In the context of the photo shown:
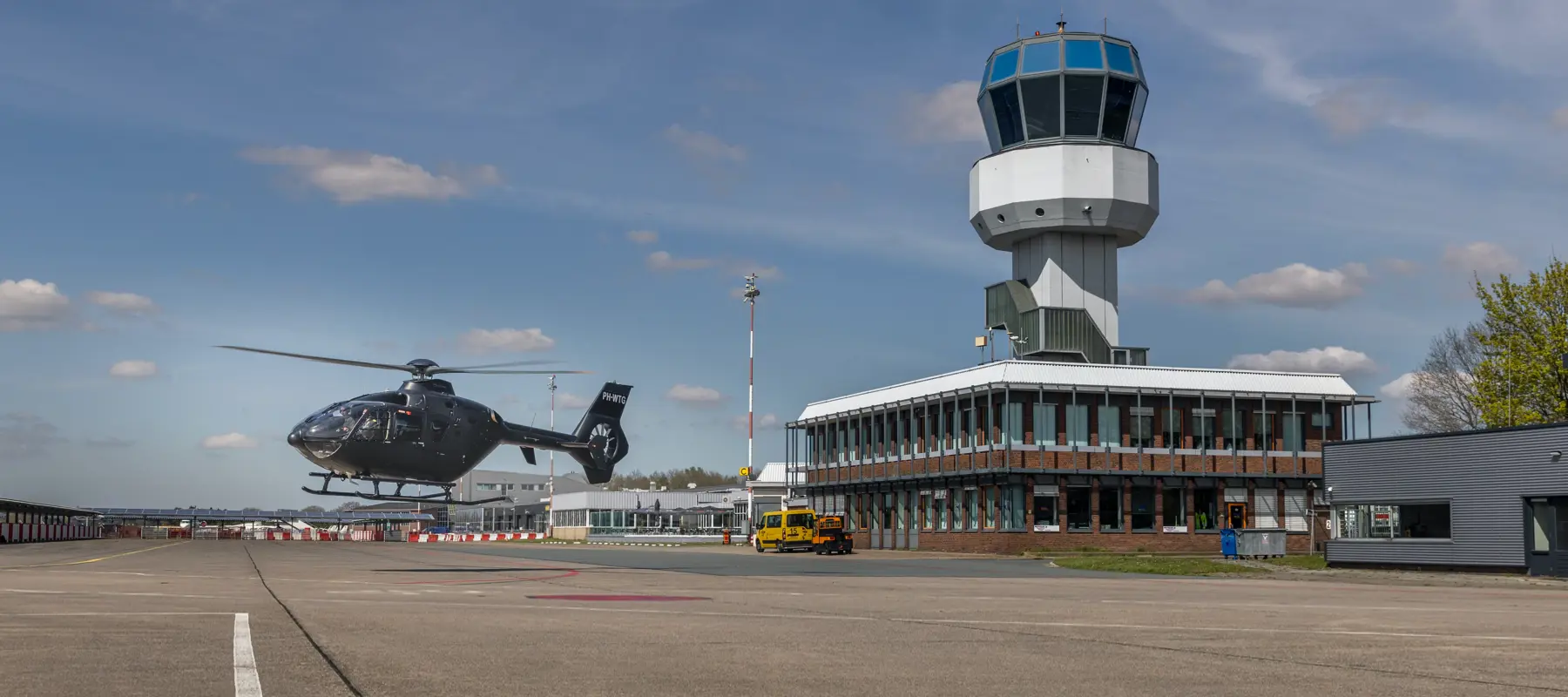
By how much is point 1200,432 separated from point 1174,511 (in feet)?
12.9

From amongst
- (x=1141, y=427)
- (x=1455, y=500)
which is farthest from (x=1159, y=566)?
(x=1141, y=427)

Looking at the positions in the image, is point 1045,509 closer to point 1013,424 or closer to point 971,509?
point 971,509

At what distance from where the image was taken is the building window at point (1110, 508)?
6281 centimetres

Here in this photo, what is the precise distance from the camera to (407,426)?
39.5 meters

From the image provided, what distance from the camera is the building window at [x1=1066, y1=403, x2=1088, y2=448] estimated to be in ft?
206

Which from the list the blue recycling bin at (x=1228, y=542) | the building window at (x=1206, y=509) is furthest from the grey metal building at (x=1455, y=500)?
the building window at (x=1206, y=509)

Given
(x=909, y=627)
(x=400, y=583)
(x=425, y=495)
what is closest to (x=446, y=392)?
(x=425, y=495)

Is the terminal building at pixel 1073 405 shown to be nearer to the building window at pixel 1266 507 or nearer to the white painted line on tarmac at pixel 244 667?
the building window at pixel 1266 507

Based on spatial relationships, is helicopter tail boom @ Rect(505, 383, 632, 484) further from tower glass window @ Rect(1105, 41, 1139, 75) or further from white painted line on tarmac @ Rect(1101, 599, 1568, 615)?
white painted line on tarmac @ Rect(1101, 599, 1568, 615)

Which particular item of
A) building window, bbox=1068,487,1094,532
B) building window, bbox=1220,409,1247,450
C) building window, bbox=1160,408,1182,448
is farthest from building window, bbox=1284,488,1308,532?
building window, bbox=1068,487,1094,532

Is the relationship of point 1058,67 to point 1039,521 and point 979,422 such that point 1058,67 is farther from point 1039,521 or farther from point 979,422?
point 1039,521

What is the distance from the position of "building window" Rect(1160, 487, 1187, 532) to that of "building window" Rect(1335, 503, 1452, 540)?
681 inches

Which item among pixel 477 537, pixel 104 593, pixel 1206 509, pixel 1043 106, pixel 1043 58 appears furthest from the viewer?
pixel 477 537

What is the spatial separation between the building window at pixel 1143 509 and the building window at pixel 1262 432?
6.01 meters
